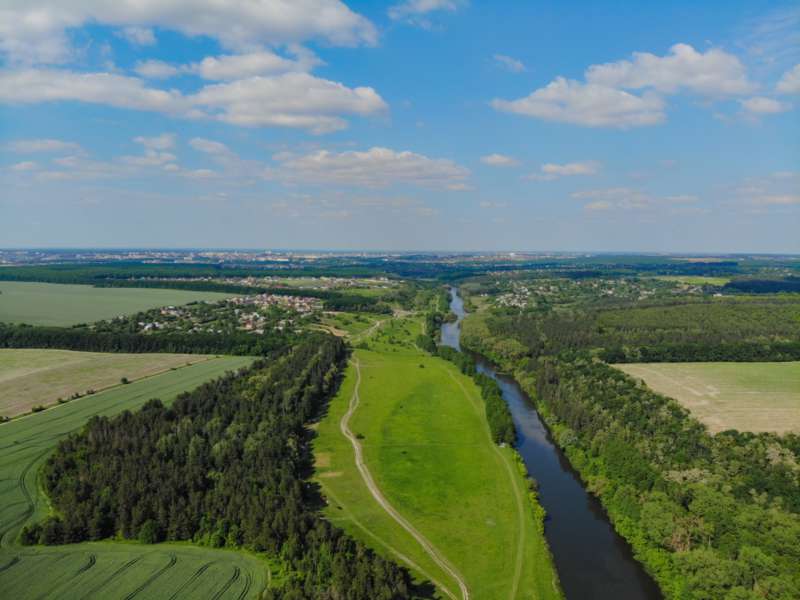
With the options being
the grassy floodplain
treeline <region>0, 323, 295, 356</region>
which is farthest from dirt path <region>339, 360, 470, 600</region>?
treeline <region>0, 323, 295, 356</region>

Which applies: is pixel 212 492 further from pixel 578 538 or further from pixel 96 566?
pixel 578 538

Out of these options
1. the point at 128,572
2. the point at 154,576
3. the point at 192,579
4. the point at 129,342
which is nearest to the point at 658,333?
the point at 192,579

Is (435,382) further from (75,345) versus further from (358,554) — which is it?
(75,345)

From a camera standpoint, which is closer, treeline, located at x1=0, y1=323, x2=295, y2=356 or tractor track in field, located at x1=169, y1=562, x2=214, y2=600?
tractor track in field, located at x1=169, y1=562, x2=214, y2=600

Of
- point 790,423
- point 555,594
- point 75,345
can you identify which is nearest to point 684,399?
point 790,423

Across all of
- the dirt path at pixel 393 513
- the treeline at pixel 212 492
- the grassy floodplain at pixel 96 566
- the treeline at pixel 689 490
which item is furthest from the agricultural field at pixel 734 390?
the grassy floodplain at pixel 96 566

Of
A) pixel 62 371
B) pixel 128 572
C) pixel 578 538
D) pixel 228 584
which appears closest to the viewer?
pixel 228 584

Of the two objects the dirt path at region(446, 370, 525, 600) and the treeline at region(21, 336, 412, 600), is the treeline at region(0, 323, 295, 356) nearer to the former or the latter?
the treeline at region(21, 336, 412, 600)
